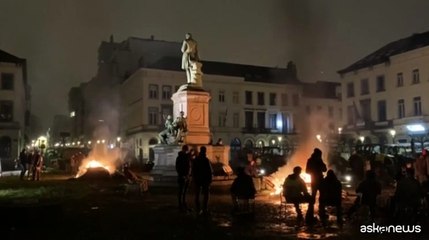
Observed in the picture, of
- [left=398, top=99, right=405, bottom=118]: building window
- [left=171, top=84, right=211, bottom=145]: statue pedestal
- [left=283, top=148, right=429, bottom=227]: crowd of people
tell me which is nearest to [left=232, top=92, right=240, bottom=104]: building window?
[left=398, top=99, right=405, bottom=118]: building window

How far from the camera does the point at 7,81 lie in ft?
182

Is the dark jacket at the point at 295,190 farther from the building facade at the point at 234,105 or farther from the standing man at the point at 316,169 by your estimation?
the building facade at the point at 234,105

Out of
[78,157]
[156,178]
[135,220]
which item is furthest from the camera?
[78,157]

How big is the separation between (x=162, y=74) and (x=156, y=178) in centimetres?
4063

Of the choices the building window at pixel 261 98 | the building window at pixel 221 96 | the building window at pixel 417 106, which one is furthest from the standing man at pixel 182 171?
the building window at pixel 261 98

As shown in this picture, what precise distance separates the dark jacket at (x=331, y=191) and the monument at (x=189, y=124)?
37.3ft

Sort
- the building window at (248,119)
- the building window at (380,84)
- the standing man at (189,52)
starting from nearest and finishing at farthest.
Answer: the standing man at (189,52), the building window at (380,84), the building window at (248,119)

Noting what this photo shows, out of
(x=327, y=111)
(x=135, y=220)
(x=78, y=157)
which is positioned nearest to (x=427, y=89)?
(x=327, y=111)

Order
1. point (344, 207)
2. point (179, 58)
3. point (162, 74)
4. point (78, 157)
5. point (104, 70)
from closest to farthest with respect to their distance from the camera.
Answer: point (344, 207) < point (78, 157) < point (162, 74) < point (179, 58) < point (104, 70)

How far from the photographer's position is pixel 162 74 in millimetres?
60219

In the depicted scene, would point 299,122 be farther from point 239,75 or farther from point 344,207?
point 344,207

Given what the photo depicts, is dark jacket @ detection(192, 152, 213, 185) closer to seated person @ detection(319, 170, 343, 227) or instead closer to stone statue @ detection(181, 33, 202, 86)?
seated person @ detection(319, 170, 343, 227)

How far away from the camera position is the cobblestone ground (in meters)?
8.92

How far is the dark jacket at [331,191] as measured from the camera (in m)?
10.2
